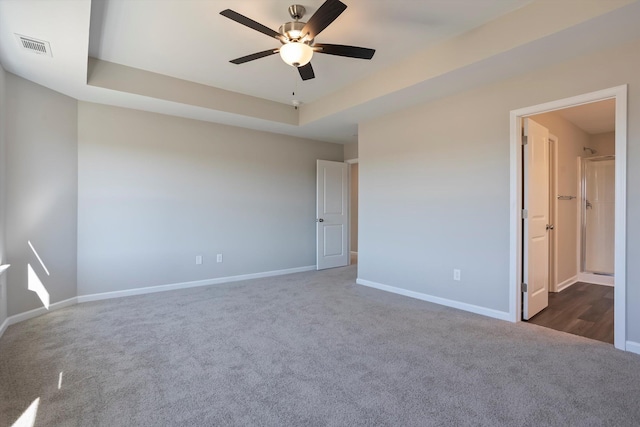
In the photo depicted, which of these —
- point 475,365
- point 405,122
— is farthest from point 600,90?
point 475,365

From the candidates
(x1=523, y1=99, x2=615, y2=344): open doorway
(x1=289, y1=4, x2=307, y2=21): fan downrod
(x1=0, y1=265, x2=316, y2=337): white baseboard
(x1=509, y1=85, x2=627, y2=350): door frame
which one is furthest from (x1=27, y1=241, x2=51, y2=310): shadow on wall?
(x1=523, y1=99, x2=615, y2=344): open doorway

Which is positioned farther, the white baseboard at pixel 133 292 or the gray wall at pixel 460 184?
the white baseboard at pixel 133 292

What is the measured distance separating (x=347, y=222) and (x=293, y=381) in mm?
4347

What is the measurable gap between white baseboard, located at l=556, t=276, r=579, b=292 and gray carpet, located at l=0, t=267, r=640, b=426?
197 centimetres

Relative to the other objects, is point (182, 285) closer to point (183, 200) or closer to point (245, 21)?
point (183, 200)

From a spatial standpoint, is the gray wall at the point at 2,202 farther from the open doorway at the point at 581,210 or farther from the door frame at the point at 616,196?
the open doorway at the point at 581,210

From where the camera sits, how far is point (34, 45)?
2582mm

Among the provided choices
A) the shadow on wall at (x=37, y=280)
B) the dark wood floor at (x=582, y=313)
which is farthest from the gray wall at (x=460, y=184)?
the shadow on wall at (x=37, y=280)

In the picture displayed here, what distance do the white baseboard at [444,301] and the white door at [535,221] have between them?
239 millimetres

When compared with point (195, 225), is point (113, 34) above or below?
above

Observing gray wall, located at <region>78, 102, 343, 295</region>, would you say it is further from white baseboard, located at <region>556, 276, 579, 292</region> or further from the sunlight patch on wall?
white baseboard, located at <region>556, 276, 579, 292</region>

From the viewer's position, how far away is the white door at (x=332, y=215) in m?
5.84

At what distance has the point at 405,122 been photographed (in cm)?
415

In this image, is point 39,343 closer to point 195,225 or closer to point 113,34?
point 195,225
